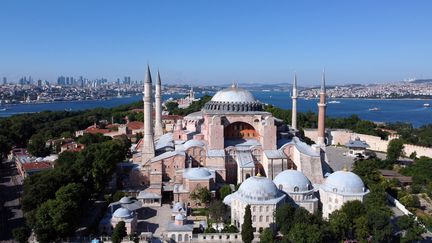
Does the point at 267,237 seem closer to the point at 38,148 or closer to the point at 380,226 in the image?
the point at 380,226

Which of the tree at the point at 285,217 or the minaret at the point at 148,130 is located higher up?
the minaret at the point at 148,130

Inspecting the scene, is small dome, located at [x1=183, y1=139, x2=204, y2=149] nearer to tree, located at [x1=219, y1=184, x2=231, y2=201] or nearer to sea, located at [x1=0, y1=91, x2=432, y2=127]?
tree, located at [x1=219, y1=184, x2=231, y2=201]

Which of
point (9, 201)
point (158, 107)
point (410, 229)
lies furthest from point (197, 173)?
point (158, 107)

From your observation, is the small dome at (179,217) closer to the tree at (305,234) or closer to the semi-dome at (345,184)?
the tree at (305,234)

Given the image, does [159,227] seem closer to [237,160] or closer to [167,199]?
[167,199]

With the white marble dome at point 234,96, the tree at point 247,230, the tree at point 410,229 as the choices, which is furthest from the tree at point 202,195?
the tree at point 410,229

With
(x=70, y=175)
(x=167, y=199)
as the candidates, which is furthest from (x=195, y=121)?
(x=70, y=175)

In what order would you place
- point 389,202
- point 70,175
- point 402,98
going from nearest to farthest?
point 70,175, point 389,202, point 402,98
